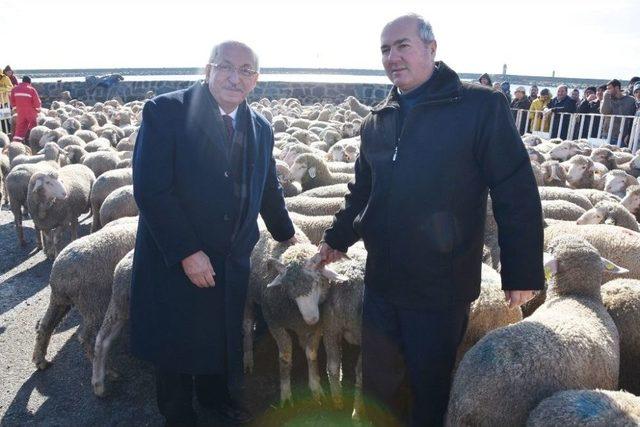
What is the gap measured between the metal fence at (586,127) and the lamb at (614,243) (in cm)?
809

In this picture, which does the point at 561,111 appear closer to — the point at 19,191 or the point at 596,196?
the point at 596,196

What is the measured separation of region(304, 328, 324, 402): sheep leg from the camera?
3.34 meters

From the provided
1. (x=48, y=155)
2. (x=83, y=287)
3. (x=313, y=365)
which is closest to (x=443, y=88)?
(x=313, y=365)

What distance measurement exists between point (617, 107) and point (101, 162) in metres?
11.0

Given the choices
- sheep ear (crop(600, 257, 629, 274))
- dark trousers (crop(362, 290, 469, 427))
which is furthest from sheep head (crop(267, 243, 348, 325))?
sheep ear (crop(600, 257, 629, 274))

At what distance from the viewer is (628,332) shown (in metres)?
2.92

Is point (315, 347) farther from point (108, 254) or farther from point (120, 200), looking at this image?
point (120, 200)

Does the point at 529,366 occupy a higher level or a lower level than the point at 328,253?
lower

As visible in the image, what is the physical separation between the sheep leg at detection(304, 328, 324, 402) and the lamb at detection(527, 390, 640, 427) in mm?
1608

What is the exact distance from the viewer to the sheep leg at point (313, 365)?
3336 millimetres

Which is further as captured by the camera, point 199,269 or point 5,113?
point 5,113

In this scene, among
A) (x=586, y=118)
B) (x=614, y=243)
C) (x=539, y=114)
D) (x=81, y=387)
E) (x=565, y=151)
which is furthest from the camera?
(x=539, y=114)

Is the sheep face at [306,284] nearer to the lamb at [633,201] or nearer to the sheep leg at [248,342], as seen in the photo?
the sheep leg at [248,342]

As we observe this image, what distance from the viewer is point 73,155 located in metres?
8.77
